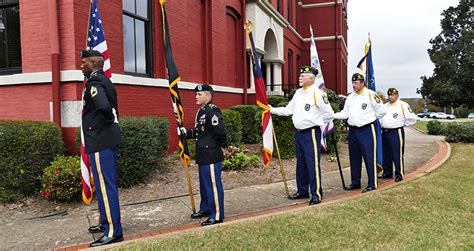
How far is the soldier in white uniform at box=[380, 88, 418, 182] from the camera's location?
7.39m

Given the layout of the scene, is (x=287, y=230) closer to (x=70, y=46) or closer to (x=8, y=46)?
(x=70, y=46)

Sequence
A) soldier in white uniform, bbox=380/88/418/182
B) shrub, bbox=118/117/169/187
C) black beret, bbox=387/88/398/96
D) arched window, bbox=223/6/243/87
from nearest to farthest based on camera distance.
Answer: shrub, bbox=118/117/169/187, soldier in white uniform, bbox=380/88/418/182, black beret, bbox=387/88/398/96, arched window, bbox=223/6/243/87

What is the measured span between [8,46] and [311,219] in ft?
21.5

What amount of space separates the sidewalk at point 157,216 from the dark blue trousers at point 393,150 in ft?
1.08

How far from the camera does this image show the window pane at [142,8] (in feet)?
27.9

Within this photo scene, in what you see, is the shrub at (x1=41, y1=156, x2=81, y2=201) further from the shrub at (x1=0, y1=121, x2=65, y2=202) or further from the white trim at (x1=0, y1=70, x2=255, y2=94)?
the white trim at (x1=0, y1=70, x2=255, y2=94)

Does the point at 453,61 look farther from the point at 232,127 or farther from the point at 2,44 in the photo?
the point at 2,44

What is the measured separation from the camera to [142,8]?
28.4 feet

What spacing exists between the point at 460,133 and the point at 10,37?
14.1 meters

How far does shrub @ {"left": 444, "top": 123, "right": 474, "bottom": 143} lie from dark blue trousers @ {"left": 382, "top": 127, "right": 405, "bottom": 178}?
7923mm

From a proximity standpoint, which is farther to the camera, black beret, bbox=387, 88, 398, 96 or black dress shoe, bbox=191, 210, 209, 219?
black beret, bbox=387, 88, 398, 96

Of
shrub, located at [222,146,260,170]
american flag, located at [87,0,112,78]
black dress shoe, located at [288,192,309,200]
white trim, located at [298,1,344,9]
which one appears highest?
white trim, located at [298,1,344,9]

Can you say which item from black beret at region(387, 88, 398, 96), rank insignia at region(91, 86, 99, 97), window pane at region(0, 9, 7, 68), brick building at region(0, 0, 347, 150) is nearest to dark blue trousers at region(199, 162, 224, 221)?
rank insignia at region(91, 86, 99, 97)

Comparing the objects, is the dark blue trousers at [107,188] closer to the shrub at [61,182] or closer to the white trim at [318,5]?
the shrub at [61,182]
